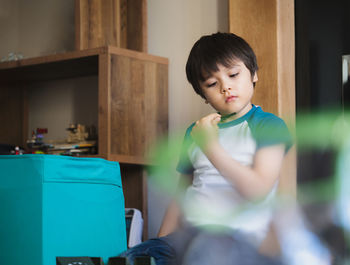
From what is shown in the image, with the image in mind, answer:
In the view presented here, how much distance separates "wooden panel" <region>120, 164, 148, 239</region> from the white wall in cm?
3

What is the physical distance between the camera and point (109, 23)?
6.12 ft

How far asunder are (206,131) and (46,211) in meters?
0.34

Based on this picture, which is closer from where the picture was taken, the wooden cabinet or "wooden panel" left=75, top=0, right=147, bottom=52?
the wooden cabinet

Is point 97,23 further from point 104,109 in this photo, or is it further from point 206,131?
point 206,131

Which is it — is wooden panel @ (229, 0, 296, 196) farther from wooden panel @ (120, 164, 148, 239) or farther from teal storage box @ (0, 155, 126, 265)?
teal storage box @ (0, 155, 126, 265)

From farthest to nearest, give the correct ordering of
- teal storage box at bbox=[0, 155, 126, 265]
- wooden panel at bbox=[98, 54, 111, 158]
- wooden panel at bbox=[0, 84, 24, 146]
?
wooden panel at bbox=[0, 84, 24, 146], wooden panel at bbox=[98, 54, 111, 158], teal storage box at bbox=[0, 155, 126, 265]

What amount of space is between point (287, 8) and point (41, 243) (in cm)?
94

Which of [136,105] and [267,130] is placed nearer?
[267,130]

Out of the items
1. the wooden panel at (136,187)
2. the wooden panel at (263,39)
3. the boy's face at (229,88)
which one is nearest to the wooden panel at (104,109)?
the wooden panel at (136,187)

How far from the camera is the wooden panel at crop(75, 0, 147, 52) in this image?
6.07ft

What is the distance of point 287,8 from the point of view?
1502 mm

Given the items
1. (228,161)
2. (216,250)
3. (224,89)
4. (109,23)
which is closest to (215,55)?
(224,89)

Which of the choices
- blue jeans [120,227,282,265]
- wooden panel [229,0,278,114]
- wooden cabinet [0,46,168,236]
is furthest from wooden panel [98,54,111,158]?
blue jeans [120,227,282,265]

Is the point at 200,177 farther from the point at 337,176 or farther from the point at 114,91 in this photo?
the point at 114,91
